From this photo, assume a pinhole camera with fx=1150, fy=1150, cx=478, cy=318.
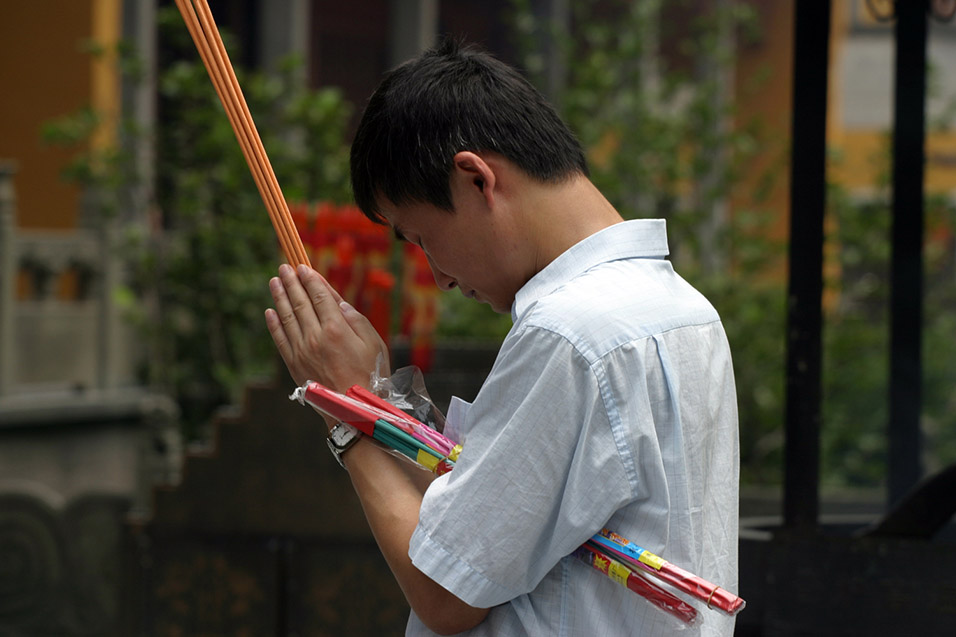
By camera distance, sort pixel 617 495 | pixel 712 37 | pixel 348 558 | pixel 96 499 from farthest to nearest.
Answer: pixel 712 37, pixel 96 499, pixel 348 558, pixel 617 495

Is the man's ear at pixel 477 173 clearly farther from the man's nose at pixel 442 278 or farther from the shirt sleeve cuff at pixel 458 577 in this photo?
the shirt sleeve cuff at pixel 458 577

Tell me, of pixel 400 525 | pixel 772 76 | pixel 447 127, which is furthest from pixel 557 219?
pixel 772 76

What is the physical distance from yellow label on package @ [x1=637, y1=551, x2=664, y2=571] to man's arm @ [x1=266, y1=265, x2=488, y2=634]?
0.19 metres

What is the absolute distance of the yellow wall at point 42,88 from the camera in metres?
7.59

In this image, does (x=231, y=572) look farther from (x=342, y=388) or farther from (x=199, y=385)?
(x=342, y=388)

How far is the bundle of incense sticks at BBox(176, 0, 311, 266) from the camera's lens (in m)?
1.50

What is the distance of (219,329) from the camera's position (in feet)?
21.1

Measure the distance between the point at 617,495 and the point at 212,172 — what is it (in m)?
5.52

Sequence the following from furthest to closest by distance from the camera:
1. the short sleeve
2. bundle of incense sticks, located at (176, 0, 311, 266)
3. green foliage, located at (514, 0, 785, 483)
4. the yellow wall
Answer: the yellow wall → green foliage, located at (514, 0, 785, 483) → bundle of incense sticks, located at (176, 0, 311, 266) → the short sleeve

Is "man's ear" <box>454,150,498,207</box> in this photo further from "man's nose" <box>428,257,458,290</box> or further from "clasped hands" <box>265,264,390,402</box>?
"clasped hands" <box>265,264,390,402</box>

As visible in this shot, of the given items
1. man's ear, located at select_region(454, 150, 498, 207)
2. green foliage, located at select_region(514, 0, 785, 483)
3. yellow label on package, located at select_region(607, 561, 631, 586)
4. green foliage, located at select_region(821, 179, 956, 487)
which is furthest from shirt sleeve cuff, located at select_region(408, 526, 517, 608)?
green foliage, located at select_region(821, 179, 956, 487)

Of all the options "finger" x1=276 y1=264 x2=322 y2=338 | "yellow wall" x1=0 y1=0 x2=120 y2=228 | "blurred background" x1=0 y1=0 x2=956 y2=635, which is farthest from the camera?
"yellow wall" x1=0 y1=0 x2=120 y2=228

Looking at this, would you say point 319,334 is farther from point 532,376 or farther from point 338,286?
point 338,286

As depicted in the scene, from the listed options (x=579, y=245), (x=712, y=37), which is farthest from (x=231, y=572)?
(x=712, y=37)
